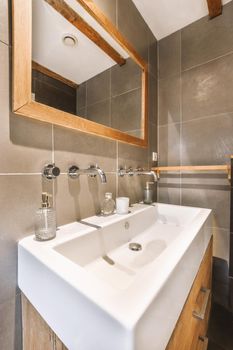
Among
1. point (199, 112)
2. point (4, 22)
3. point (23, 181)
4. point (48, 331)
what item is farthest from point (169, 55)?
point (48, 331)

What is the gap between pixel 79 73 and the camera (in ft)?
2.61

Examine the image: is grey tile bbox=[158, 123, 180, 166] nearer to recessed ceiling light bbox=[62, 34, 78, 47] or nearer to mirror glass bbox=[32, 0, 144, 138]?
mirror glass bbox=[32, 0, 144, 138]

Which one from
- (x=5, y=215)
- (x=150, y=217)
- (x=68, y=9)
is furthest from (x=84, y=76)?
(x=150, y=217)

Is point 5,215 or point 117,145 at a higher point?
point 117,145

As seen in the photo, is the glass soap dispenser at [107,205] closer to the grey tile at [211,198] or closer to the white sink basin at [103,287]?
the white sink basin at [103,287]

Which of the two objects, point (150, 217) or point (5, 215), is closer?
point (5, 215)

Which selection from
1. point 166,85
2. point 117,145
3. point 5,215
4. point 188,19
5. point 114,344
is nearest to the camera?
point 114,344

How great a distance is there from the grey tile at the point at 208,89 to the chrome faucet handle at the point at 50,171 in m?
1.11

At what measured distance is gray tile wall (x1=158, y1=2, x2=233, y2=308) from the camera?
1160 mm

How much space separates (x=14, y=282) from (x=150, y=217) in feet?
2.42

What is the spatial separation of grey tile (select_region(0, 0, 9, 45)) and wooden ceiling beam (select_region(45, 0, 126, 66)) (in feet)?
0.67

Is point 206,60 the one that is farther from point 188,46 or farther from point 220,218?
point 220,218

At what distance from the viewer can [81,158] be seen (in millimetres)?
766

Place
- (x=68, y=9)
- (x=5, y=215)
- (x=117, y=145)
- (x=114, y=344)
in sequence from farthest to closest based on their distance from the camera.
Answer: (x=117, y=145) < (x=68, y=9) < (x=5, y=215) < (x=114, y=344)
